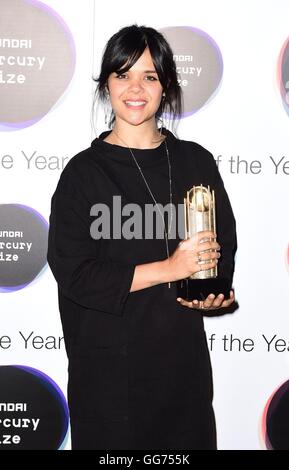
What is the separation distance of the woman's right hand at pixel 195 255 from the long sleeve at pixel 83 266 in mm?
95

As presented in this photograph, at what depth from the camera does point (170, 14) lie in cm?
147

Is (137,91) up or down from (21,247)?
up

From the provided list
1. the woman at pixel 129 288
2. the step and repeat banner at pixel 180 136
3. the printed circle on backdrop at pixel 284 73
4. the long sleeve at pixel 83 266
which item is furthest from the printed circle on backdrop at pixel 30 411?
the printed circle on backdrop at pixel 284 73

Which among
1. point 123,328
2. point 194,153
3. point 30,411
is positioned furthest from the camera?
point 30,411

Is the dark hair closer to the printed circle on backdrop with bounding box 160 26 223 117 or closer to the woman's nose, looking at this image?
the woman's nose

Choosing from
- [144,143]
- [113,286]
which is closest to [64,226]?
[113,286]

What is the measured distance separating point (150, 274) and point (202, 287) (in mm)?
98

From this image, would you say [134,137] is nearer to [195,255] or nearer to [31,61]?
[195,255]

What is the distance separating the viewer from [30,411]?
1.60 meters

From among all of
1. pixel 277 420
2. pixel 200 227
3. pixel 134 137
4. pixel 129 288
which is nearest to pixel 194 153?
pixel 134 137

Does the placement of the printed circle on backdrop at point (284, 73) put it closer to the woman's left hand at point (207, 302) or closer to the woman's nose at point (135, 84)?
the woman's nose at point (135, 84)

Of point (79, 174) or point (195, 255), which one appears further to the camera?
point (79, 174)

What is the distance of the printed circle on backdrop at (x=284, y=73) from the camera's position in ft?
4.93
